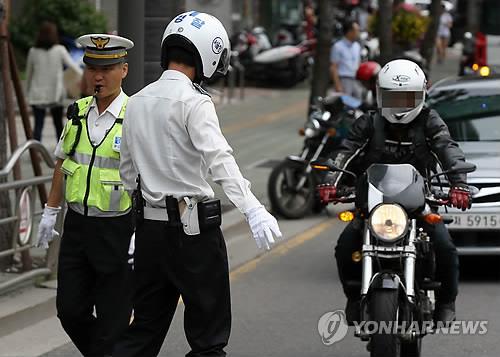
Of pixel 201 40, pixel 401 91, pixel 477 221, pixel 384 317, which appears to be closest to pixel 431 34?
pixel 477 221

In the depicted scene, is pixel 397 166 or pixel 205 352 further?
pixel 397 166

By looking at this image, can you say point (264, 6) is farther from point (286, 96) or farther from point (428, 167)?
point (428, 167)

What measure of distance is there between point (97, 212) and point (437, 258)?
188cm

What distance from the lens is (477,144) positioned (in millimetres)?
10602

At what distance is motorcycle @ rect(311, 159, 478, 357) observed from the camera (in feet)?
20.9

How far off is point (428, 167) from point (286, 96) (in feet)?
69.1

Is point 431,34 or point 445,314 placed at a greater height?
point 445,314

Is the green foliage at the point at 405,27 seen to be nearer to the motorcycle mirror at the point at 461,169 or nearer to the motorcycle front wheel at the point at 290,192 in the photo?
the motorcycle front wheel at the point at 290,192

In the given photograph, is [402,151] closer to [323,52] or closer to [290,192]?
[290,192]

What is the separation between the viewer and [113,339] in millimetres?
6871

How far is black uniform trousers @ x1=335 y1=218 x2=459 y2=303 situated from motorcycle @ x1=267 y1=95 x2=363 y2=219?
5.80 metres

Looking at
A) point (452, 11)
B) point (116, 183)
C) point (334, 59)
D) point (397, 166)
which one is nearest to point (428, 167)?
point (397, 166)

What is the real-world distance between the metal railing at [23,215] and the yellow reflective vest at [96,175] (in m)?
1.88

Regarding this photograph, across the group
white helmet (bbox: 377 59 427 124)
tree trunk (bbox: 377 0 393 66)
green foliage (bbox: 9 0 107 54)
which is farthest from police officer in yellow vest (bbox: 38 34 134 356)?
green foliage (bbox: 9 0 107 54)
